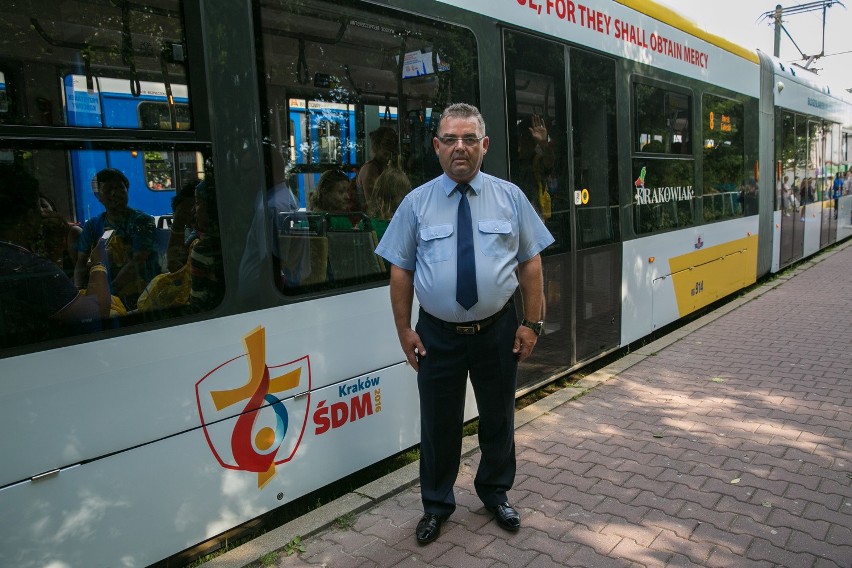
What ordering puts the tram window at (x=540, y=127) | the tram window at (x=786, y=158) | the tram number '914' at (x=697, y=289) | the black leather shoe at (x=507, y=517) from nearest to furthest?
the black leather shoe at (x=507, y=517), the tram window at (x=540, y=127), the tram number '914' at (x=697, y=289), the tram window at (x=786, y=158)

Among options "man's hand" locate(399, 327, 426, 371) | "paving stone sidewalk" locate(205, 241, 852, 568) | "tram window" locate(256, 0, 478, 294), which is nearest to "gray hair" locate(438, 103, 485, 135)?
"tram window" locate(256, 0, 478, 294)

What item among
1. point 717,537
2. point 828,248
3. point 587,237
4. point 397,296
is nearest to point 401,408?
point 397,296

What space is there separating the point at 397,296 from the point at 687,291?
17.2 ft

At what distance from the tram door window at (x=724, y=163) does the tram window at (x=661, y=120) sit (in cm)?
58

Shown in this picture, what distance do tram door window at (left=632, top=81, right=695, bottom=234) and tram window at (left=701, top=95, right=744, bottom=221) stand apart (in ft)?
1.77

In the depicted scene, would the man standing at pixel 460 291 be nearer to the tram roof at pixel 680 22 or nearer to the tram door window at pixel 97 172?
the tram door window at pixel 97 172

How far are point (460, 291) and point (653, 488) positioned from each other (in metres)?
1.73

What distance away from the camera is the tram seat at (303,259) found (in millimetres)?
3102

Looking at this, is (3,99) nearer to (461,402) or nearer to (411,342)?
(411,342)

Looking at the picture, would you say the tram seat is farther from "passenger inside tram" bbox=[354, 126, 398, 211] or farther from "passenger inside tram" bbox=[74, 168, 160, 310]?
"passenger inside tram" bbox=[74, 168, 160, 310]

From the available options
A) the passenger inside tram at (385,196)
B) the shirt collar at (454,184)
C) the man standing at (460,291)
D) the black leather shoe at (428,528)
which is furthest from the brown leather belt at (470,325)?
the black leather shoe at (428,528)

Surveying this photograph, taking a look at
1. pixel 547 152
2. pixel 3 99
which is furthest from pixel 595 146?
pixel 3 99

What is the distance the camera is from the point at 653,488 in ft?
12.0

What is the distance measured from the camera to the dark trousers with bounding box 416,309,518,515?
3023 millimetres
